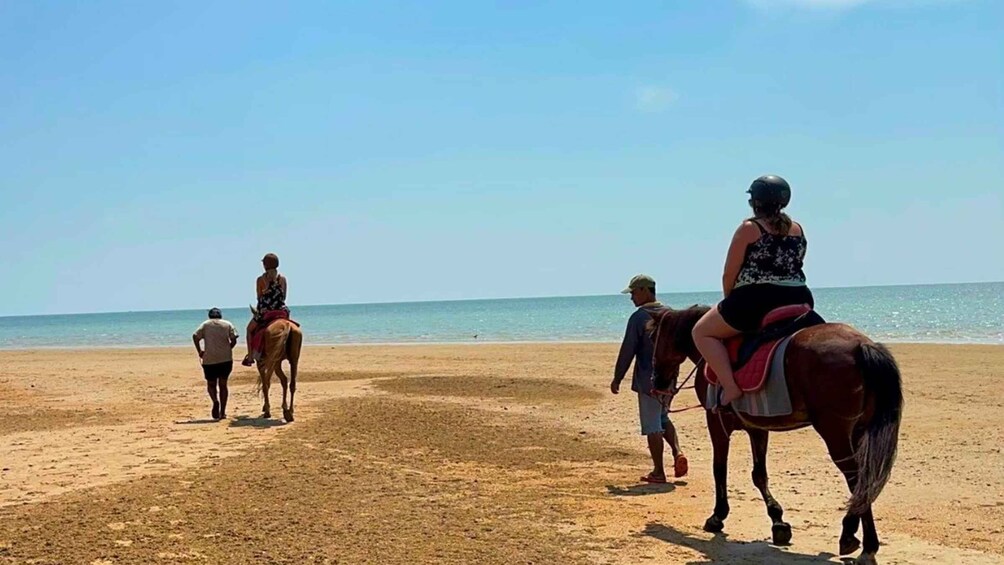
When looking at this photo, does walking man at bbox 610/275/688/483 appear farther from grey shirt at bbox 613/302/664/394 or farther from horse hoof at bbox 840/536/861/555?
horse hoof at bbox 840/536/861/555

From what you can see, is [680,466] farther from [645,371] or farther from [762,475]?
[762,475]

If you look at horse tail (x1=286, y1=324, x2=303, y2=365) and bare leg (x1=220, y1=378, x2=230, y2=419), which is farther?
bare leg (x1=220, y1=378, x2=230, y2=419)

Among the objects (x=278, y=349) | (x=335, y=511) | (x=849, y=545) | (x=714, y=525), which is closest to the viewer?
(x=849, y=545)

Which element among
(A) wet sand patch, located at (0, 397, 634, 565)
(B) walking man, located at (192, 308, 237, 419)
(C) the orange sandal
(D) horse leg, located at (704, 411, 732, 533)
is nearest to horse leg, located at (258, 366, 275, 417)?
(B) walking man, located at (192, 308, 237, 419)

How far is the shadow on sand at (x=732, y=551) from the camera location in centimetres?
601

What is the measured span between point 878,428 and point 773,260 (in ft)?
4.34

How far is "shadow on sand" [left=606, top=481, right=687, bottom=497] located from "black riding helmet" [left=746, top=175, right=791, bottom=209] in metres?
3.43

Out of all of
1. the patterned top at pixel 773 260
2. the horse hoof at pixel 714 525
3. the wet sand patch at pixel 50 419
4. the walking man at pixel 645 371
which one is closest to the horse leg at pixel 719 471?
the horse hoof at pixel 714 525

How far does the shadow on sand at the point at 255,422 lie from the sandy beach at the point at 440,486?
6 centimetres

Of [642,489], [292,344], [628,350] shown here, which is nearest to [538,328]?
[292,344]

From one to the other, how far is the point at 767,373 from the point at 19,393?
60.6 feet

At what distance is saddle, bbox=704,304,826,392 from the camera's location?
6.02 metres

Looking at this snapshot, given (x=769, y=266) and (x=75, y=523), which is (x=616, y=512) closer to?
(x=769, y=266)

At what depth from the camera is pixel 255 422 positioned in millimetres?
13508
